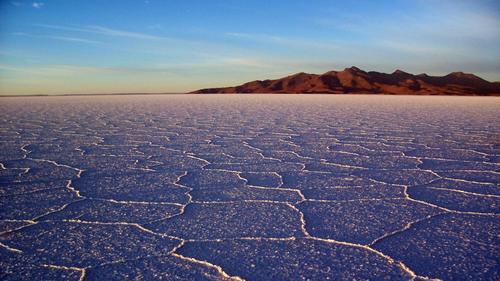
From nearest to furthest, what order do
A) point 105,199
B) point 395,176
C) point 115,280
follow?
point 115,280 < point 105,199 < point 395,176

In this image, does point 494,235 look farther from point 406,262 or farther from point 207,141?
point 207,141

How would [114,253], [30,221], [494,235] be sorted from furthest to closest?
[30,221]
[494,235]
[114,253]

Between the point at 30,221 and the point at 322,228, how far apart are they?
1.17 m

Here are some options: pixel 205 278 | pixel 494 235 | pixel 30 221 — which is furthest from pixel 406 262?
pixel 30 221

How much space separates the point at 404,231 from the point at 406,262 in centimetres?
29

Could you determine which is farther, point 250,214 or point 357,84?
point 357,84

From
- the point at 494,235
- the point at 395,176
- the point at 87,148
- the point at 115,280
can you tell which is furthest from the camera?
the point at 87,148

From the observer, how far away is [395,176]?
2.52 metres

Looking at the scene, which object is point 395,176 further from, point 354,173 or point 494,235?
point 494,235

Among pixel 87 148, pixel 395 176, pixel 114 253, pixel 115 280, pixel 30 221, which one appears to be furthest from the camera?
pixel 87 148

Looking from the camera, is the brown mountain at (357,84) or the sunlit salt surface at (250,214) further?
the brown mountain at (357,84)

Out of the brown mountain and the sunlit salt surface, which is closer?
the sunlit salt surface

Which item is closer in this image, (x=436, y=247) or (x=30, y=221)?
(x=436, y=247)

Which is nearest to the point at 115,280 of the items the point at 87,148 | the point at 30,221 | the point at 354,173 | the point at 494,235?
the point at 30,221
